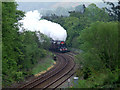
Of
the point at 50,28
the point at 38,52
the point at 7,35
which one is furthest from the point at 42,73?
the point at 50,28

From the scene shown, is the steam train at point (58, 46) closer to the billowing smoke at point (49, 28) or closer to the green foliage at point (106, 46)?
the billowing smoke at point (49, 28)

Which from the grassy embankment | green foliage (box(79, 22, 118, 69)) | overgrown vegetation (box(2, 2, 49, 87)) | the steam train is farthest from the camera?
the steam train

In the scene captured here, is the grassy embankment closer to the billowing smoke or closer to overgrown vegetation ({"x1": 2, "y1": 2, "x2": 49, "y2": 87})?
overgrown vegetation ({"x1": 2, "y1": 2, "x2": 49, "y2": 87})

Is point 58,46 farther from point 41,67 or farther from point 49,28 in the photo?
point 41,67

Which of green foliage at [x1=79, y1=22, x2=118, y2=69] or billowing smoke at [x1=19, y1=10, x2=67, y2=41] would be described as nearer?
green foliage at [x1=79, y1=22, x2=118, y2=69]

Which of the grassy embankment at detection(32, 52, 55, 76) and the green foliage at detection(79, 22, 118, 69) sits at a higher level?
the green foliage at detection(79, 22, 118, 69)

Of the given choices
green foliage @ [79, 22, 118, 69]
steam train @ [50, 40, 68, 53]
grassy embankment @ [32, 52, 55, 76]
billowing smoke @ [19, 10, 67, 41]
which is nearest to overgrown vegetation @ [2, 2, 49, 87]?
grassy embankment @ [32, 52, 55, 76]

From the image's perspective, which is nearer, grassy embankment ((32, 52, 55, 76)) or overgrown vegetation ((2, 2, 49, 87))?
overgrown vegetation ((2, 2, 49, 87))

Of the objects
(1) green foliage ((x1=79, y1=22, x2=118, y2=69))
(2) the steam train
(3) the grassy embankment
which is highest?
(1) green foliage ((x1=79, y1=22, x2=118, y2=69))

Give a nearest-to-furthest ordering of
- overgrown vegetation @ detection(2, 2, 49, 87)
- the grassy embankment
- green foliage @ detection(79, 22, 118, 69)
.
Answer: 1. green foliage @ detection(79, 22, 118, 69)
2. overgrown vegetation @ detection(2, 2, 49, 87)
3. the grassy embankment

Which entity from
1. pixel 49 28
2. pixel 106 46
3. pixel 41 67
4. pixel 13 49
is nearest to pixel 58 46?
pixel 49 28

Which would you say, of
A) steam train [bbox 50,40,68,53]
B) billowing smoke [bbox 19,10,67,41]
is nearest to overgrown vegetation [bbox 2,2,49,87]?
steam train [bbox 50,40,68,53]

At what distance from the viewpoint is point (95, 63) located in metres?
13.5

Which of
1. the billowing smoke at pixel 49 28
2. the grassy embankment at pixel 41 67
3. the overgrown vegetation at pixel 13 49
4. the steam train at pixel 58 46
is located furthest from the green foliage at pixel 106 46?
the billowing smoke at pixel 49 28
